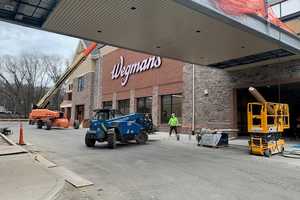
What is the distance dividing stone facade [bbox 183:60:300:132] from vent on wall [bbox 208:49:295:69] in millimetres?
1056

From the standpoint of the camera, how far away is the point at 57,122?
101 ft

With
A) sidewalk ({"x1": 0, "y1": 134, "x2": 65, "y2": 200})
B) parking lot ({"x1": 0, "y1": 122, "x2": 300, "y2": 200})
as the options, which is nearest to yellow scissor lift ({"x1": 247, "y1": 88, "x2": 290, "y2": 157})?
parking lot ({"x1": 0, "y1": 122, "x2": 300, "y2": 200})

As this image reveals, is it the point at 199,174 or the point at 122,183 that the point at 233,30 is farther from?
the point at 122,183

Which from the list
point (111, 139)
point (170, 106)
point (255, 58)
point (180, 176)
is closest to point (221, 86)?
point (255, 58)

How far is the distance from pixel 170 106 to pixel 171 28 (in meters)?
13.9

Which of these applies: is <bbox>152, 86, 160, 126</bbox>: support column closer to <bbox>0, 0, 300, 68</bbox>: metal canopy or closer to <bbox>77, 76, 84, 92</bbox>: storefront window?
<bbox>0, 0, 300, 68</bbox>: metal canopy

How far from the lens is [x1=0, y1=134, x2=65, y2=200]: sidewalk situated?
6213 mm

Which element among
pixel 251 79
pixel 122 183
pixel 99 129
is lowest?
pixel 122 183

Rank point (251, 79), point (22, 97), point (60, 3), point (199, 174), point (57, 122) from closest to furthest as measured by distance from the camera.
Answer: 1. point (199, 174)
2. point (60, 3)
3. point (251, 79)
4. point (57, 122)
5. point (22, 97)

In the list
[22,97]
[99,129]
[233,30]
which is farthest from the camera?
[22,97]

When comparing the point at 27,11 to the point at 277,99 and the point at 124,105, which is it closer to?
the point at 277,99

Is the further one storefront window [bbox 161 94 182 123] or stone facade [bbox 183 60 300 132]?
storefront window [bbox 161 94 182 123]

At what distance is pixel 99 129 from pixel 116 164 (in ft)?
17.2

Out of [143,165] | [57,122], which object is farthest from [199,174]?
[57,122]
